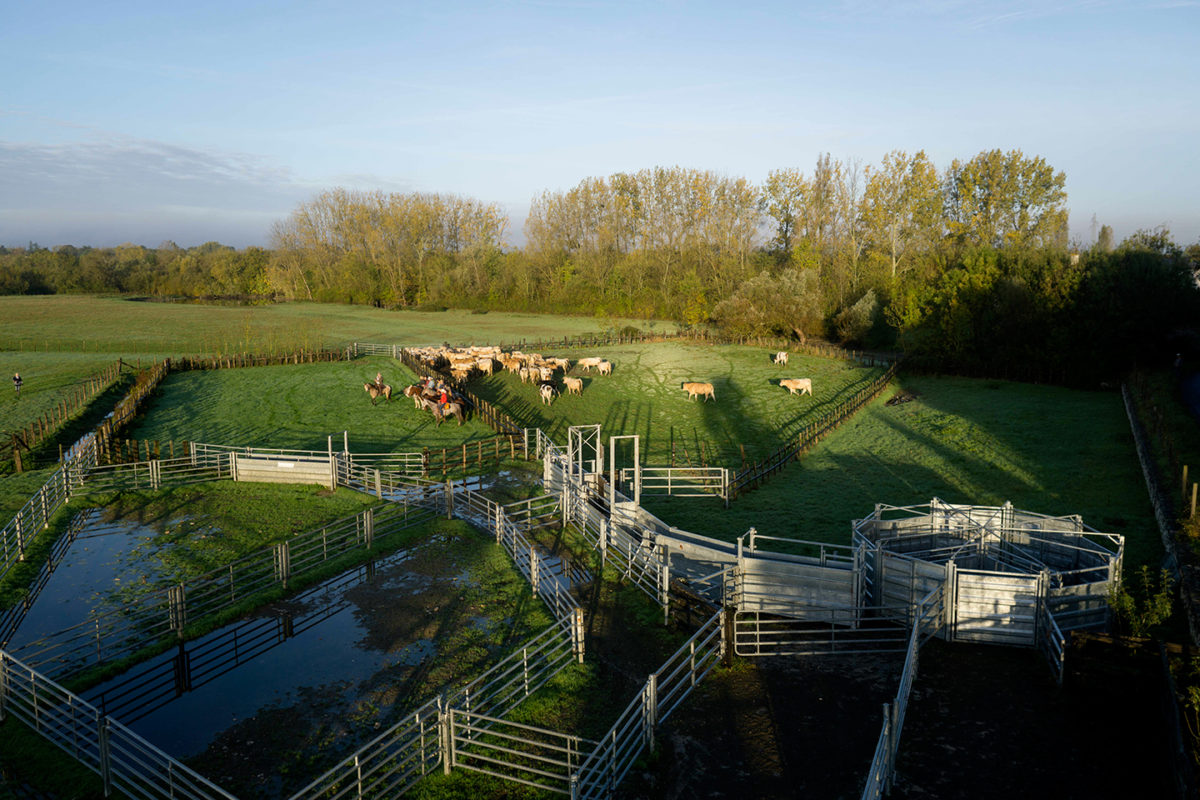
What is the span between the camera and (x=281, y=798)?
30.6ft

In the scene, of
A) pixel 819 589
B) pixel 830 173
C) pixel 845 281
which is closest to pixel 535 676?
pixel 819 589

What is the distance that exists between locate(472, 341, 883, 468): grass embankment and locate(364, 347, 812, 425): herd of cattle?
61 cm

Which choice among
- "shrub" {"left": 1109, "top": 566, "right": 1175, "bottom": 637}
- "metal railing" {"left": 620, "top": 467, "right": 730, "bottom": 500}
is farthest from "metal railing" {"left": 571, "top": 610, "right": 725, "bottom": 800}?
"metal railing" {"left": 620, "top": 467, "right": 730, "bottom": 500}

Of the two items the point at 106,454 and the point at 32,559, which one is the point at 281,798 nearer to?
the point at 32,559

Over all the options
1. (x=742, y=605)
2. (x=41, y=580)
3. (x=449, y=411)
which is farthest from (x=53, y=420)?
(x=742, y=605)

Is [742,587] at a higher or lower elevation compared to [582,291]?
lower

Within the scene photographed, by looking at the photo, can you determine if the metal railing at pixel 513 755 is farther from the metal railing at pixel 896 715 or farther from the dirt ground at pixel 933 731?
the metal railing at pixel 896 715

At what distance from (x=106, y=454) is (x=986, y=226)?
70102 millimetres

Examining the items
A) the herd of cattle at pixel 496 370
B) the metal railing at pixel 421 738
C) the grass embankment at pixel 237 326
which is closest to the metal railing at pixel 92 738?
the metal railing at pixel 421 738

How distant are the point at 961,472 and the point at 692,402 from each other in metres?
14.9

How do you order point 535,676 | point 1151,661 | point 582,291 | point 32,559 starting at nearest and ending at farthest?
point 1151,661 < point 535,676 < point 32,559 < point 582,291

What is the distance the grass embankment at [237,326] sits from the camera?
2341 inches

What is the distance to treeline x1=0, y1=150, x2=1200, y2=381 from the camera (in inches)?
1598

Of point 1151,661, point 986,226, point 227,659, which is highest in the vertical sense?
point 986,226
